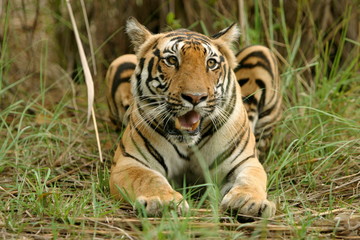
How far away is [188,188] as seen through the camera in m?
4.08

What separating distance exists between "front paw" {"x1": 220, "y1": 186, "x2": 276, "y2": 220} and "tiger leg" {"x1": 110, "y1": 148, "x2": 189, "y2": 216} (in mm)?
256

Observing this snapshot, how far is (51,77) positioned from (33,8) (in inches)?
36.0

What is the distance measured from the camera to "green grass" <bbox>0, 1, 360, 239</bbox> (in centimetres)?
327

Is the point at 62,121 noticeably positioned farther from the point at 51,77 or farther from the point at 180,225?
the point at 180,225

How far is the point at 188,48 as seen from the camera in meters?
3.93

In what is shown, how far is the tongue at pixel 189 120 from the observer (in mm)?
3826

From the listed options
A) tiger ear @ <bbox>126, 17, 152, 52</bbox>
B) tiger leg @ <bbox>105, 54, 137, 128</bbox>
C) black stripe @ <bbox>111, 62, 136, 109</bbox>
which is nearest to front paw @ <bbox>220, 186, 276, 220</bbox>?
tiger ear @ <bbox>126, 17, 152, 52</bbox>

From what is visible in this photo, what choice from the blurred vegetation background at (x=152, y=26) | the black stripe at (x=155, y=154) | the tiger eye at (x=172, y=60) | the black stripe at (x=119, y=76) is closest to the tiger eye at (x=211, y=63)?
the tiger eye at (x=172, y=60)

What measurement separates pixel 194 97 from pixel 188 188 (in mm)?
690

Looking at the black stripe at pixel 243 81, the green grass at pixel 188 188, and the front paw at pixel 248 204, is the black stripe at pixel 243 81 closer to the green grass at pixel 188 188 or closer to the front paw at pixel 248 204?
the green grass at pixel 188 188

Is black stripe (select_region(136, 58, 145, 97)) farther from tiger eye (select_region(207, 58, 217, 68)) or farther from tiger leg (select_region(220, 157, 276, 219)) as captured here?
tiger leg (select_region(220, 157, 276, 219))

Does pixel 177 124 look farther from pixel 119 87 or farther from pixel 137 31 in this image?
pixel 119 87

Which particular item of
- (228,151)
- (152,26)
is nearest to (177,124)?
(228,151)

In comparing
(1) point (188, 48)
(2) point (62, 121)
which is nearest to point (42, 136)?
(2) point (62, 121)
